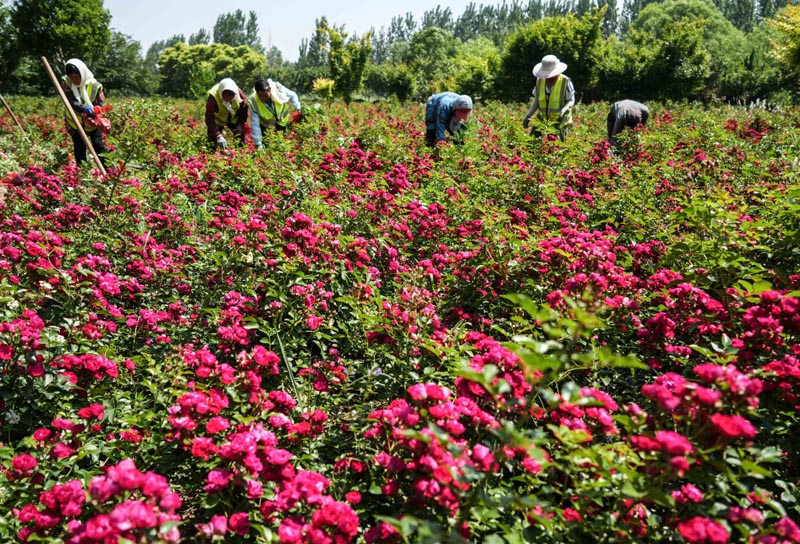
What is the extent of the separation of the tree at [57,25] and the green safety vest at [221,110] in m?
20.4

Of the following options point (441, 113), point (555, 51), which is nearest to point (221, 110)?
point (441, 113)

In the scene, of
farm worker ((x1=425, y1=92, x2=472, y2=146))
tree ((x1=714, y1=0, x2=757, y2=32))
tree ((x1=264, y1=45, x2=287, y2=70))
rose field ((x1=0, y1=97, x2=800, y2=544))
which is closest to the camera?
rose field ((x1=0, y1=97, x2=800, y2=544))

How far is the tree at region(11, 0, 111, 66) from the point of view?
20.6 metres

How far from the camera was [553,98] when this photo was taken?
21.2 feet

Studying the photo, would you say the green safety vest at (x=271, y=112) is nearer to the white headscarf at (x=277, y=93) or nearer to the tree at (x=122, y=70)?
the white headscarf at (x=277, y=93)

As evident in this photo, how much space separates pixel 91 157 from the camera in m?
5.75

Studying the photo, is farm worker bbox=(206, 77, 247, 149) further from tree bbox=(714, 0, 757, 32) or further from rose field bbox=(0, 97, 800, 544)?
tree bbox=(714, 0, 757, 32)

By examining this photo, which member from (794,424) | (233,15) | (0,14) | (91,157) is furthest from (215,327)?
(233,15)

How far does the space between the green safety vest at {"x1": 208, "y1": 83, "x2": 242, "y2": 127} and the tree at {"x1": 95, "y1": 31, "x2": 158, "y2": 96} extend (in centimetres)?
5000

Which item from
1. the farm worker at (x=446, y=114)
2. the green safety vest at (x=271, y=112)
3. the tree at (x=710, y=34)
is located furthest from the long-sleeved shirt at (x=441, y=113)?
the tree at (x=710, y=34)

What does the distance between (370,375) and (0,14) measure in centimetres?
2299

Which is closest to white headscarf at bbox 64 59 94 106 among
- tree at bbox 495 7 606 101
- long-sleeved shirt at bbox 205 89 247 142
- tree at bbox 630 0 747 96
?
long-sleeved shirt at bbox 205 89 247 142

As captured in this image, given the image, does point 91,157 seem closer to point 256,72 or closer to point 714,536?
point 714,536

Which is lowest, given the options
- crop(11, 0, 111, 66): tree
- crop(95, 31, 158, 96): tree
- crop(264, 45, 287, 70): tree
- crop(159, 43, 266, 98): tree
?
crop(11, 0, 111, 66): tree
